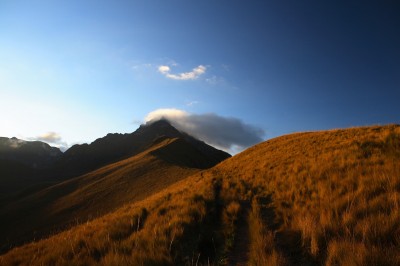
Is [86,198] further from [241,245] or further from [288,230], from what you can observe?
[288,230]

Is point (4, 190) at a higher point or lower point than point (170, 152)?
lower

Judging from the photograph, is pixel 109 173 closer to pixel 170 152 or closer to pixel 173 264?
pixel 170 152

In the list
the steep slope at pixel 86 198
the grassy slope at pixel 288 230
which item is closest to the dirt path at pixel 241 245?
the grassy slope at pixel 288 230

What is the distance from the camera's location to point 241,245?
7910 millimetres

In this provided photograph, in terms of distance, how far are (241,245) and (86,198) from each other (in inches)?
2506

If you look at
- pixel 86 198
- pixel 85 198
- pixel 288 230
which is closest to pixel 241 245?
pixel 288 230

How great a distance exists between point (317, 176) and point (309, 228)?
285 inches

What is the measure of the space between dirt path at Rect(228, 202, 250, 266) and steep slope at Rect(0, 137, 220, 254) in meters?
40.4

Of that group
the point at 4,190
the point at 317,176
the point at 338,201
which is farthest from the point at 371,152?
the point at 4,190

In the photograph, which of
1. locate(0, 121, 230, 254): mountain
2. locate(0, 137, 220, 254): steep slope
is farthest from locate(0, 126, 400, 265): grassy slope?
locate(0, 137, 220, 254): steep slope

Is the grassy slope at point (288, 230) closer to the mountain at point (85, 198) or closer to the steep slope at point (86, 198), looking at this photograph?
the mountain at point (85, 198)

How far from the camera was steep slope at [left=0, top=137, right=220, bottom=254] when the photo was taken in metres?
53.7

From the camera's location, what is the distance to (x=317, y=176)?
Answer: 43.5 ft

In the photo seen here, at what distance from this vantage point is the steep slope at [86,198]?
176 ft
